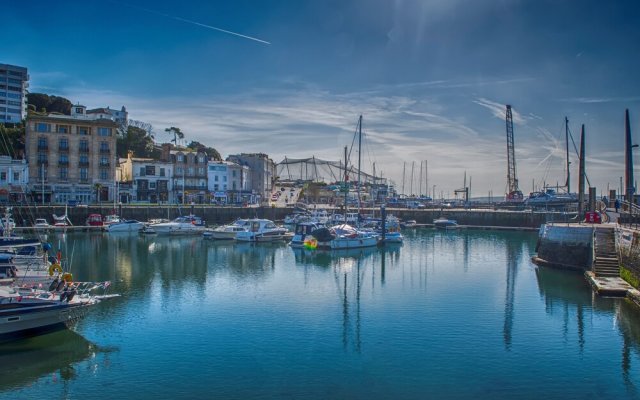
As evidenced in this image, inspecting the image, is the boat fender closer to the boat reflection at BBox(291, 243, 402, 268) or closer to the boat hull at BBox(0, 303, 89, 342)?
the boat hull at BBox(0, 303, 89, 342)

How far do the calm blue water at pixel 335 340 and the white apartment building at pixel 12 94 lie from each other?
123m

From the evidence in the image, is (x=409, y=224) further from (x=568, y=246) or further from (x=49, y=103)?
(x=49, y=103)

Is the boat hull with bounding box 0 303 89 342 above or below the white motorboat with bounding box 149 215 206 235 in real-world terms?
below

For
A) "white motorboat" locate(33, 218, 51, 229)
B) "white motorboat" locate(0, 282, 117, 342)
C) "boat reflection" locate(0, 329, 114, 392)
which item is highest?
"white motorboat" locate(33, 218, 51, 229)

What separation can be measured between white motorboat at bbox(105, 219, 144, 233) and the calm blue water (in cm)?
2962

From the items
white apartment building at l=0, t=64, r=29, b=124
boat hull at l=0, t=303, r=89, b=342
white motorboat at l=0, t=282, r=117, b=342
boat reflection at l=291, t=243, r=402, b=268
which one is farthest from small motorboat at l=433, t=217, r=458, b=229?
white apartment building at l=0, t=64, r=29, b=124

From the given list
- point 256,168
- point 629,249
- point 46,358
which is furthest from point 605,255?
point 256,168

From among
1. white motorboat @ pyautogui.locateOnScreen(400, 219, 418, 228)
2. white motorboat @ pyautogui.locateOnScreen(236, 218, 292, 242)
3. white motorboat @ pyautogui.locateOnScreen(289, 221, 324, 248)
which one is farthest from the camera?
white motorboat @ pyautogui.locateOnScreen(400, 219, 418, 228)

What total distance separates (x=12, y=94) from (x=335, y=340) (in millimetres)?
155335

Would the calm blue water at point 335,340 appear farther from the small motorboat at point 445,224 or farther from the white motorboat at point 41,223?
the small motorboat at point 445,224

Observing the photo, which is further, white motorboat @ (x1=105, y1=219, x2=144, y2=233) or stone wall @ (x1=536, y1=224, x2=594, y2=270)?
white motorboat @ (x1=105, y1=219, x2=144, y2=233)

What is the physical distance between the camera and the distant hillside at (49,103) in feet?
364

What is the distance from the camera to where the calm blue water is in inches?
704

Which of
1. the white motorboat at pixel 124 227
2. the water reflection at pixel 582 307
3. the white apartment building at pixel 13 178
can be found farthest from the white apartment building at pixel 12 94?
the water reflection at pixel 582 307
